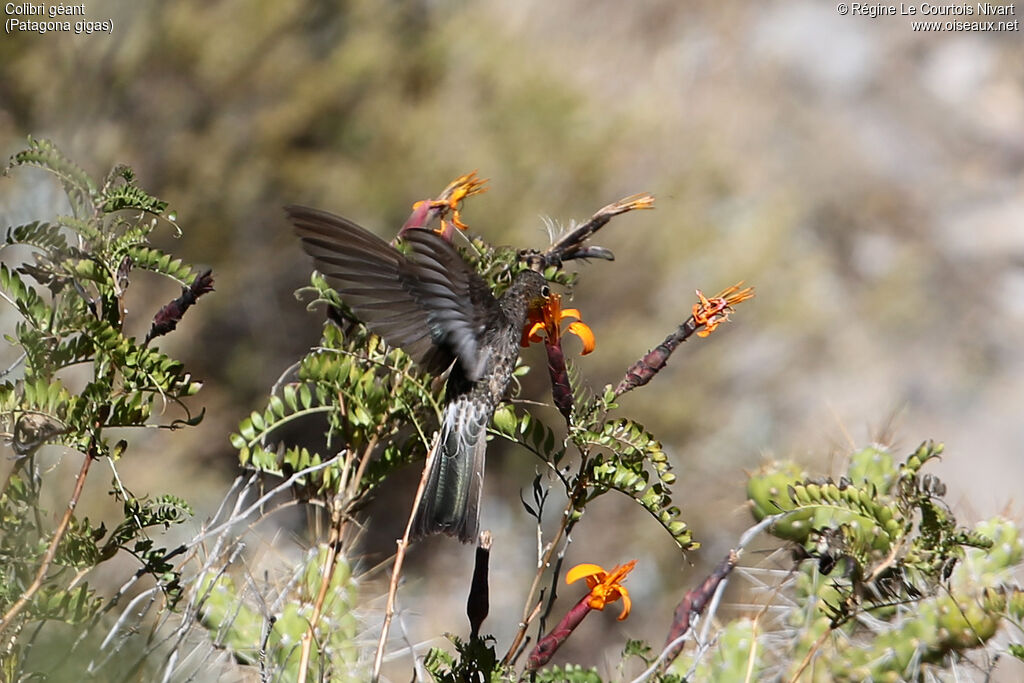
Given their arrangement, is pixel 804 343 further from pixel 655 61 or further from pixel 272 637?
pixel 272 637

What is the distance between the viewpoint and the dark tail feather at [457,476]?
1577 millimetres

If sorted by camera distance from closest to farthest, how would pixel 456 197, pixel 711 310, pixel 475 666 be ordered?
1. pixel 475 666
2. pixel 711 310
3. pixel 456 197

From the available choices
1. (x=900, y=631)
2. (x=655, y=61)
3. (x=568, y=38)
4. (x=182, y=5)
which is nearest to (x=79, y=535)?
(x=900, y=631)

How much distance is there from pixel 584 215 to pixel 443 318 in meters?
4.40

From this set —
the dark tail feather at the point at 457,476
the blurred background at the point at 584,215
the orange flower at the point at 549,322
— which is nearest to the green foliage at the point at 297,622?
the dark tail feather at the point at 457,476

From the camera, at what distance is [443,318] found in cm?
158

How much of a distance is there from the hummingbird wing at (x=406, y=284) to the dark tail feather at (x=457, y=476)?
0.14m

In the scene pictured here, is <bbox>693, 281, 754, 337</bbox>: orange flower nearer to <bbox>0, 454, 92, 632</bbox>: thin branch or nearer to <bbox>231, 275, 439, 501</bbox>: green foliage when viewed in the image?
<bbox>231, 275, 439, 501</bbox>: green foliage

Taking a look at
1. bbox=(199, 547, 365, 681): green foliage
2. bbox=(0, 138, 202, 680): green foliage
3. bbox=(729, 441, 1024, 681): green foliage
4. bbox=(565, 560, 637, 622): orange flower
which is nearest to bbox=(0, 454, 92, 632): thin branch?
bbox=(0, 138, 202, 680): green foliage

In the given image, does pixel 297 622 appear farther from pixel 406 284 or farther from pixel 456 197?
pixel 456 197

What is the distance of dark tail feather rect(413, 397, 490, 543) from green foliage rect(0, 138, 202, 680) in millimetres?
515

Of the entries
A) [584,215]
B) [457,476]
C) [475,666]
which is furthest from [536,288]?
[584,215]

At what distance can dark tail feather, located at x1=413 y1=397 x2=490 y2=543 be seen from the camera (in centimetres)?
158

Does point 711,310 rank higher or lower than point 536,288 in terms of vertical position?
lower
